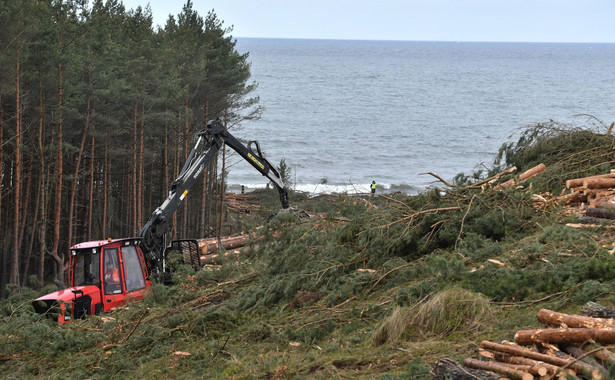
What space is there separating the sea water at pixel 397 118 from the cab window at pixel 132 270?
28.6 feet

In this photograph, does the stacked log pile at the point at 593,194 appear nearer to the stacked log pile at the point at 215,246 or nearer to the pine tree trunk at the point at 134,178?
the stacked log pile at the point at 215,246

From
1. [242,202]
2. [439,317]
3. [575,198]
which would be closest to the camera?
[439,317]

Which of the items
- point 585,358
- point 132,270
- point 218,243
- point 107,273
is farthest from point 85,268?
point 585,358

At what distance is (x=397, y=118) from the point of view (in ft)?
319

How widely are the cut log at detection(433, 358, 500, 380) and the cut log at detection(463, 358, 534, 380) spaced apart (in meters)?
0.05

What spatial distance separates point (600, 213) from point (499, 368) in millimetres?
5629

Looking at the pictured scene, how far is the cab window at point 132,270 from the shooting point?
48.9ft

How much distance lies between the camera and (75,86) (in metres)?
25.0

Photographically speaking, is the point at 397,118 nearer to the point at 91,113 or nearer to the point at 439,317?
the point at 91,113

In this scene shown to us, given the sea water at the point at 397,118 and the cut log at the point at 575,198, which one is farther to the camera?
the sea water at the point at 397,118

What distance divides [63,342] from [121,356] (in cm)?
143

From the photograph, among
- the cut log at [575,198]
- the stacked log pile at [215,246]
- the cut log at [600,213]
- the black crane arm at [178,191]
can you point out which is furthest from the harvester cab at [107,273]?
the cut log at [600,213]

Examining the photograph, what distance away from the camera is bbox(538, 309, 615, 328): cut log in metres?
6.47

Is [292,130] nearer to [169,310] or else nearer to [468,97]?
[468,97]
